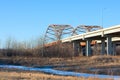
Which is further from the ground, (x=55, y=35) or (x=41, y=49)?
(x=55, y=35)

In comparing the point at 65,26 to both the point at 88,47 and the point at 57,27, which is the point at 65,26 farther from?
the point at 88,47

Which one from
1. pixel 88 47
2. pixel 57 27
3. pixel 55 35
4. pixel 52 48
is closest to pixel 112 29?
pixel 52 48

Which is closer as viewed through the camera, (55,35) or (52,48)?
(52,48)

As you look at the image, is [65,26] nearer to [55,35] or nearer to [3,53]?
[55,35]

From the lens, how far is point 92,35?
86250 mm

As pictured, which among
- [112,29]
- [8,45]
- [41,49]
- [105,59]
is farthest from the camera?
[8,45]

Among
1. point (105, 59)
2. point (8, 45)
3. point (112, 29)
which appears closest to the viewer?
point (105, 59)

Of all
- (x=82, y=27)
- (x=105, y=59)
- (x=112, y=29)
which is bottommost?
(x=105, y=59)

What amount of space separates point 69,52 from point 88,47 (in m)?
11.5

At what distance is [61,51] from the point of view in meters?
86.1

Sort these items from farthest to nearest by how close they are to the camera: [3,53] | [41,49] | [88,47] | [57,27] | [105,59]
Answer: [57,27] < [88,47] < [41,49] < [3,53] < [105,59]

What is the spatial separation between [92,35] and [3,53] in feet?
75.5

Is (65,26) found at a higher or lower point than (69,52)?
higher

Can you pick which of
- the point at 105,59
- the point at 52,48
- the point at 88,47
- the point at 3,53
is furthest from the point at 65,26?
the point at 105,59
